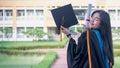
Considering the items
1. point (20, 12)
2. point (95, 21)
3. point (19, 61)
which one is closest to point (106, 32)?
point (95, 21)

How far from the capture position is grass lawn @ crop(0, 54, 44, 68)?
5.02 m

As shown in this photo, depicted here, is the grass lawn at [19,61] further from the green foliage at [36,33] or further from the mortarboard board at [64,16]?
the mortarboard board at [64,16]

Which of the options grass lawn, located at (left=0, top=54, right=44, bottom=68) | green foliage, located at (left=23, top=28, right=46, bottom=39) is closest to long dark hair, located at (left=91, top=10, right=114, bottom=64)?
grass lawn, located at (left=0, top=54, right=44, bottom=68)

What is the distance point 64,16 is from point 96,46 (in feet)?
0.58

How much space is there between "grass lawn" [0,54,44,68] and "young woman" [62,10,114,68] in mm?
3695

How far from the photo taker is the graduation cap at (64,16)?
1.31m

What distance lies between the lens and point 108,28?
124 centimetres

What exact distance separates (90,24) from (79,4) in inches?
373

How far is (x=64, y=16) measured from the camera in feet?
4.35

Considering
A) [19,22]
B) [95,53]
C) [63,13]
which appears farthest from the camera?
[19,22]

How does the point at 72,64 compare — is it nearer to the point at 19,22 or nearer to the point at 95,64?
the point at 95,64

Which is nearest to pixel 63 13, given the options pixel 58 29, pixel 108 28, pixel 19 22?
pixel 58 29

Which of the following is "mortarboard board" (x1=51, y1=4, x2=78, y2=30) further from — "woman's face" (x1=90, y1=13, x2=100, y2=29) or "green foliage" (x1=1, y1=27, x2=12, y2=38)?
"green foliage" (x1=1, y1=27, x2=12, y2=38)

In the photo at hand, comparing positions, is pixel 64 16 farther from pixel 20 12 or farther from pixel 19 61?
pixel 20 12
